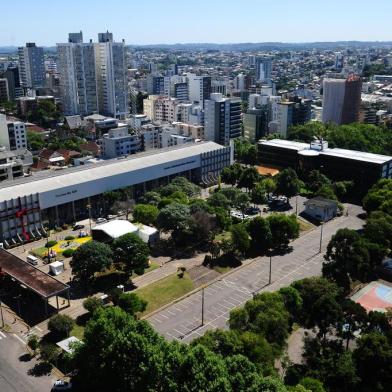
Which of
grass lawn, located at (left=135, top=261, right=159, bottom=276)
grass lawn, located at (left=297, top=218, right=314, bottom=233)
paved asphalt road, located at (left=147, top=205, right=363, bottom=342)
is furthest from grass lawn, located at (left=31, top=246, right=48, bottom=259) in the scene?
grass lawn, located at (left=297, top=218, right=314, bottom=233)

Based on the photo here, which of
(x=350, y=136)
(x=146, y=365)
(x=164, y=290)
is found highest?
(x=350, y=136)

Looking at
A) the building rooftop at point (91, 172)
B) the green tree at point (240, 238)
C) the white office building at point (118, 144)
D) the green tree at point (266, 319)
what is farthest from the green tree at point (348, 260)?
the white office building at point (118, 144)

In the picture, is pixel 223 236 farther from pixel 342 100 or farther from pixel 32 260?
pixel 342 100

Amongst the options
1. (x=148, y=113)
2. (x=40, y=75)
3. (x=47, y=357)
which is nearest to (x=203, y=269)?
(x=47, y=357)

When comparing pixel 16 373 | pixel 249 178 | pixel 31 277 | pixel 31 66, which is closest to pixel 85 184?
pixel 31 277

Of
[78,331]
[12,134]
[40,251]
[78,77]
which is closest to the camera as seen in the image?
[78,331]

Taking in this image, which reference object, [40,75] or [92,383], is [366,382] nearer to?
[92,383]

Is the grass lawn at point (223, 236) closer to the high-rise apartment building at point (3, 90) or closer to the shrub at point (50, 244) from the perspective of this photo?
the shrub at point (50, 244)
